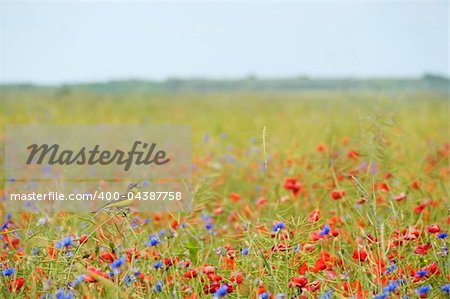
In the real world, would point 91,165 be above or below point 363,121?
below

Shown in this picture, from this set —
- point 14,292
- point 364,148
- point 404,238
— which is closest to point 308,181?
point 364,148

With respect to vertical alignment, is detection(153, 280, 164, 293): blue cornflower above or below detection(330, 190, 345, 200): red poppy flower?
below

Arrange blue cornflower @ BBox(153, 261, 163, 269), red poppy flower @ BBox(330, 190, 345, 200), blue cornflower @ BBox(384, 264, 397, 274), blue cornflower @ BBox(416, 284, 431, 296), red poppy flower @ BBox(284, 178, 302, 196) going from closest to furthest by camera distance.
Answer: blue cornflower @ BBox(416, 284, 431, 296) → blue cornflower @ BBox(384, 264, 397, 274) → blue cornflower @ BBox(153, 261, 163, 269) → red poppy flower @ BBox(330, 190, 345, 200) → red poppy flower @ BBox(284, 178, 302, 196)

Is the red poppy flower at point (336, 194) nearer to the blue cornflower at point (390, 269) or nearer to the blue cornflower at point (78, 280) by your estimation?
the blue cornflower at point (390, 269)

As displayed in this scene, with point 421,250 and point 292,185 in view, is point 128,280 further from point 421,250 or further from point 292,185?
point 292,185

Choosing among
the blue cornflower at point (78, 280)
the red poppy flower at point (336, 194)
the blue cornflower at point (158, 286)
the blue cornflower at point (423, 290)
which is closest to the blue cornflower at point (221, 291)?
the blue cornflower at point (158, 286)

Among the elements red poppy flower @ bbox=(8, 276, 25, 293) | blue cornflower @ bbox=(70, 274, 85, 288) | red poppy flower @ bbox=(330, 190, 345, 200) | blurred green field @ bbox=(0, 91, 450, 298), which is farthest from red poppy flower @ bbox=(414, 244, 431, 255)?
red poppy flower @ bbox=(8, 276, 25, 293)

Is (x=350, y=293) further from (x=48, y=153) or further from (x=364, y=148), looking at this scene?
(x=48, y=153)

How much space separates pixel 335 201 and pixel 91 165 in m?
1.93

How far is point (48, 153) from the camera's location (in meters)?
4.29

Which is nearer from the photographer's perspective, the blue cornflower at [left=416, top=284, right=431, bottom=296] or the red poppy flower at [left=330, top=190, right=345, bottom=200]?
the blue cornflower at [left=416, top=284, right=431, bottom=296]

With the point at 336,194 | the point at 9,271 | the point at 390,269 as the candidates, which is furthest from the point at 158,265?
the point at 336,194

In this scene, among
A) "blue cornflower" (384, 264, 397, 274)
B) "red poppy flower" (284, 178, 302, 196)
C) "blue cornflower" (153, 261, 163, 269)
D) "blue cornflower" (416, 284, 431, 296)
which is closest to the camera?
"blue cornflower" (416, 284, 431, 296)

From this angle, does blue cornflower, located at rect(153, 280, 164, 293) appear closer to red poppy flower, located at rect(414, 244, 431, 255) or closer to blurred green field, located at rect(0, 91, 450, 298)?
blurred green field, located at rect(0, 91, 450, 298)
